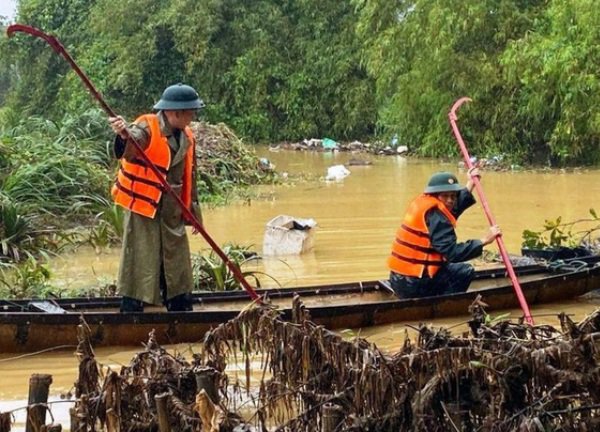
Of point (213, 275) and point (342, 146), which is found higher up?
point (342, 146)

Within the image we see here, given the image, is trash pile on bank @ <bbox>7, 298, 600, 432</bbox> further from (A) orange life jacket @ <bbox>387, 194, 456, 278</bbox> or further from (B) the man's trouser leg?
(B) the man's trouser leg

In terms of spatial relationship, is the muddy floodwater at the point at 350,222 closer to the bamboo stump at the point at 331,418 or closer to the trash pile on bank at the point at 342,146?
the bamboo stump at the point at 331,418

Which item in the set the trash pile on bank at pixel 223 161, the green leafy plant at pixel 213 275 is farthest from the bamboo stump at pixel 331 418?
the trash pile on bank at pixel 223 161

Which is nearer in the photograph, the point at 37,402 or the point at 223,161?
the point at 37,402

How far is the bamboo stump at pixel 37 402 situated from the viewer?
13.6 feet

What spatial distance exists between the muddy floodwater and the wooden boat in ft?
0.29

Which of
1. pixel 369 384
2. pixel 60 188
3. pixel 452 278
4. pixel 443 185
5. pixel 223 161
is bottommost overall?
pixel 369 384

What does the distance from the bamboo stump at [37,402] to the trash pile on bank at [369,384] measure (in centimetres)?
12

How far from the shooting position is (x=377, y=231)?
11805mm

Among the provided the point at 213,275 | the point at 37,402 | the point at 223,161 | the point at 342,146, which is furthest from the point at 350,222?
the point at 342,146

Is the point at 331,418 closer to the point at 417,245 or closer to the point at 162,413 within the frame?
the point at 162,413

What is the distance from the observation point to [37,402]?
4180 millimetres

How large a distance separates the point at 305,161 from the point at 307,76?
17.6ft

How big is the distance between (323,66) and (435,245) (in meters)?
19.3
